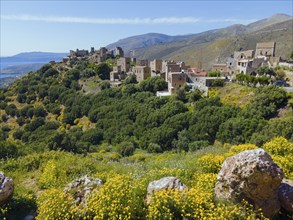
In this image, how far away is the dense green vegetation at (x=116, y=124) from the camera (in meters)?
11.7

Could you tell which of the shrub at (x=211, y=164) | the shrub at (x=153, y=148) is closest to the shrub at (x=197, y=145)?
the shrub at (x=153, y=148)

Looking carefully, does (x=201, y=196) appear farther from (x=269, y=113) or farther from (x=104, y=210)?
(x=269, y=113)

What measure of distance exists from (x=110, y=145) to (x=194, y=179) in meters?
32.9

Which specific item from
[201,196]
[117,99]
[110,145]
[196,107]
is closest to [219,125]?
[196,107]

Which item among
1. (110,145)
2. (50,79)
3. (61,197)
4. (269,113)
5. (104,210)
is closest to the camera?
(104,210)

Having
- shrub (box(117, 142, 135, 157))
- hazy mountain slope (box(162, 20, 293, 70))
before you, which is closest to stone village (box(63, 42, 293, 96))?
shrub (box(117, 142, 135, 157))

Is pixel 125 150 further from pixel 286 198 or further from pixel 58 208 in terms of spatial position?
pixel 286 198

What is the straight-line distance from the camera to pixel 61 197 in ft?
20.4

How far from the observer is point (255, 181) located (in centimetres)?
608

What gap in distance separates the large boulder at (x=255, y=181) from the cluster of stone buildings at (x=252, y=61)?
45.4 m

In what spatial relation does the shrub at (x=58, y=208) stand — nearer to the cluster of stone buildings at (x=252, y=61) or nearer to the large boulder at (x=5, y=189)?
the large boulder at (x=5, y=189)

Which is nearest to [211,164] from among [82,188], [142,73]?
[82,188]

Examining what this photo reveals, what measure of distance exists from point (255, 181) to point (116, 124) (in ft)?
132

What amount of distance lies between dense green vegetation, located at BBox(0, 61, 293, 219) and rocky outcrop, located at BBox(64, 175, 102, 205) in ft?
4.56
